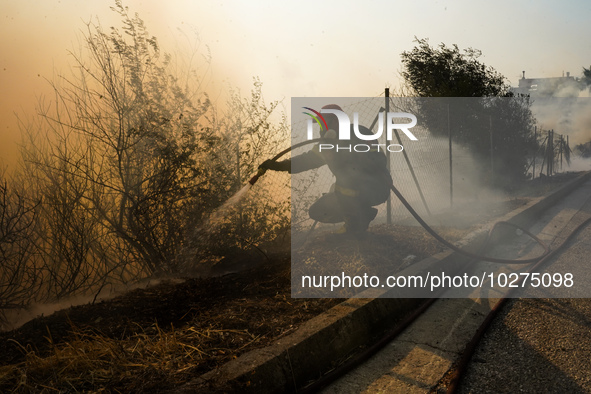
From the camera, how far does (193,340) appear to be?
3.10 m

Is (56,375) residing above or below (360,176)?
below

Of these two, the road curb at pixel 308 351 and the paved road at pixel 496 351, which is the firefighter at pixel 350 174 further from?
the paved road at pixel 496 351

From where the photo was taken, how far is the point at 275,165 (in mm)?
5141

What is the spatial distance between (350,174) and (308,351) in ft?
9.38

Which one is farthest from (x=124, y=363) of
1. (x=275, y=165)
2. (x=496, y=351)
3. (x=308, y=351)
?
(x=275, y=165)

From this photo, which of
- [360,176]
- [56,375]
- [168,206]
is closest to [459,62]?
[360,176]

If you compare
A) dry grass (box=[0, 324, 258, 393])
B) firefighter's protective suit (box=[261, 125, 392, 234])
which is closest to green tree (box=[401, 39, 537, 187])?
firefighter's protective suit (box=[261, 125, 392, 234])

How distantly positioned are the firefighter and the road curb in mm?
1197

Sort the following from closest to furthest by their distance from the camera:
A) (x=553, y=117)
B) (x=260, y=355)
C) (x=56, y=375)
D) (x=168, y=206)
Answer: (x=56, y=375) → (x=260, y=355) → (x=168, y=206) → (x=553, y=117)

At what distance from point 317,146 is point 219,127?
1143 mm

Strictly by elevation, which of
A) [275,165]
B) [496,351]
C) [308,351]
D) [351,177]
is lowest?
[496,351]

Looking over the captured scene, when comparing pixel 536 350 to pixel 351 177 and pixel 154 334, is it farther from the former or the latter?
pixel 351 177

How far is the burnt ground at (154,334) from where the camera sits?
2564 mm

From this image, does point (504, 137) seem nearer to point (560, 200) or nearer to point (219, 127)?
point (560, 200)
